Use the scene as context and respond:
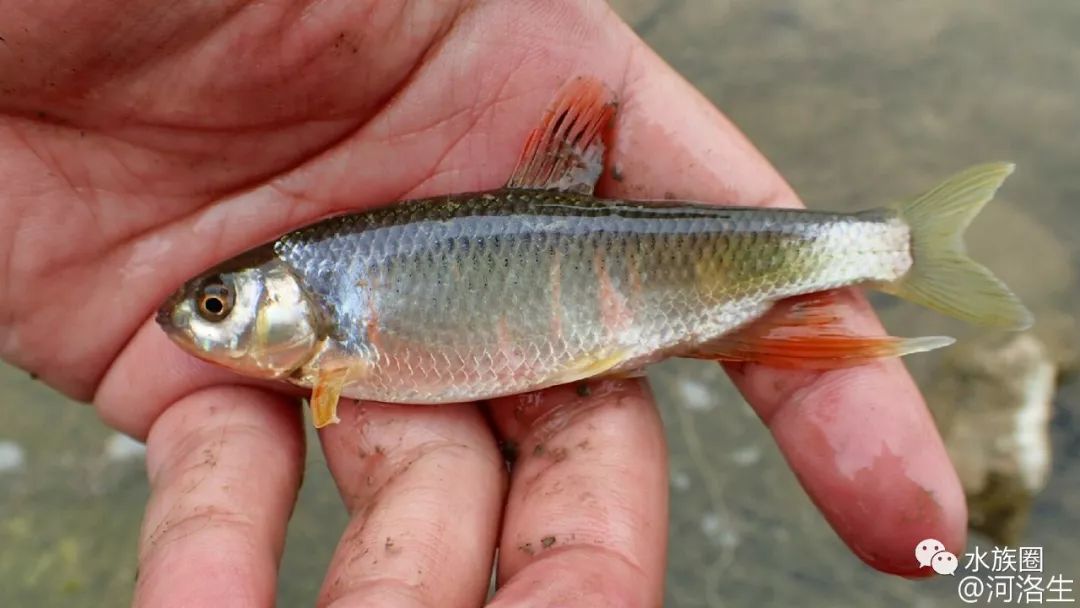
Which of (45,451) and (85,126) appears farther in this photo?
(45,451)

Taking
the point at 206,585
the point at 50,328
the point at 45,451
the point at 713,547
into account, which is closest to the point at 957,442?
the point at 713,547

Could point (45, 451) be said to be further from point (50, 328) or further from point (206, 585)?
point (206, 585)

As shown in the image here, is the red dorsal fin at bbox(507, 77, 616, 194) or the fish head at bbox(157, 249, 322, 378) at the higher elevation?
the red dorsal fin at bbox(507, 77, 616, 194)

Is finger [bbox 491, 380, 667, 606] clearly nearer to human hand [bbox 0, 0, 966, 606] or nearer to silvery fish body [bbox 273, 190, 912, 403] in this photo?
human hand [bbox 0, 0, 966, 606]

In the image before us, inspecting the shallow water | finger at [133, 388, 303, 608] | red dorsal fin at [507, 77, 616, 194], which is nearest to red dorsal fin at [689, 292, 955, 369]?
red dorsal fin at [507, 77, 616, 194]

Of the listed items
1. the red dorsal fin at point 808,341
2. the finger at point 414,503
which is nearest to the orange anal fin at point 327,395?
the finger at point 414,503

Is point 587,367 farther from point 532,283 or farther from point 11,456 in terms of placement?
point 11,456
